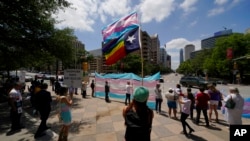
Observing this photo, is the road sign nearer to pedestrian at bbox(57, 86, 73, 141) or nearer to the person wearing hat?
pedestrian at bbox(57, 86, 73, 141)

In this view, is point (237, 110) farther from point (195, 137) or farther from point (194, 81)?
point (194, 81)

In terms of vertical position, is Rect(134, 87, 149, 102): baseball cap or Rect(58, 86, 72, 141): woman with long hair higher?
Rect(134, 87, 149, 102): baseball cap

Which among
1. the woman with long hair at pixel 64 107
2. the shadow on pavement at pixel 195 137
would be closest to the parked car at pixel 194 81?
the shadow on pavement at pixel 195 137

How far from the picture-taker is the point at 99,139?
675 centimetres

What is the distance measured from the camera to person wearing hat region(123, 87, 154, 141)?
9.68 ft

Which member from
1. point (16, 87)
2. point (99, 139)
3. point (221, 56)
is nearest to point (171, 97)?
point (99, 139)

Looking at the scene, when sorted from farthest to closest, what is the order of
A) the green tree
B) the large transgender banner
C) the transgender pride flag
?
the large transgender banner, the green tree, the transgender pride flag

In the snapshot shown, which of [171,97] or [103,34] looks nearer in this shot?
[171,97]

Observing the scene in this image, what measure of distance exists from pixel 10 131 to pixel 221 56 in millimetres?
47516

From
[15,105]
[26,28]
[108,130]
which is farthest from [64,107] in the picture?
[26,28]

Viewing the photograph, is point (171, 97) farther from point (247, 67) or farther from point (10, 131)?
point (247, 67)

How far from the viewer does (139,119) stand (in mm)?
2949

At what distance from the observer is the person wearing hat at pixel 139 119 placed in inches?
116

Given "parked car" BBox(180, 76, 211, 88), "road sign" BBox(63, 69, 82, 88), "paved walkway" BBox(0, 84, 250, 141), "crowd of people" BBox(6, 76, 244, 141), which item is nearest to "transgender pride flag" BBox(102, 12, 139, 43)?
"road sign" BBox(63, 69, 82, 88)
